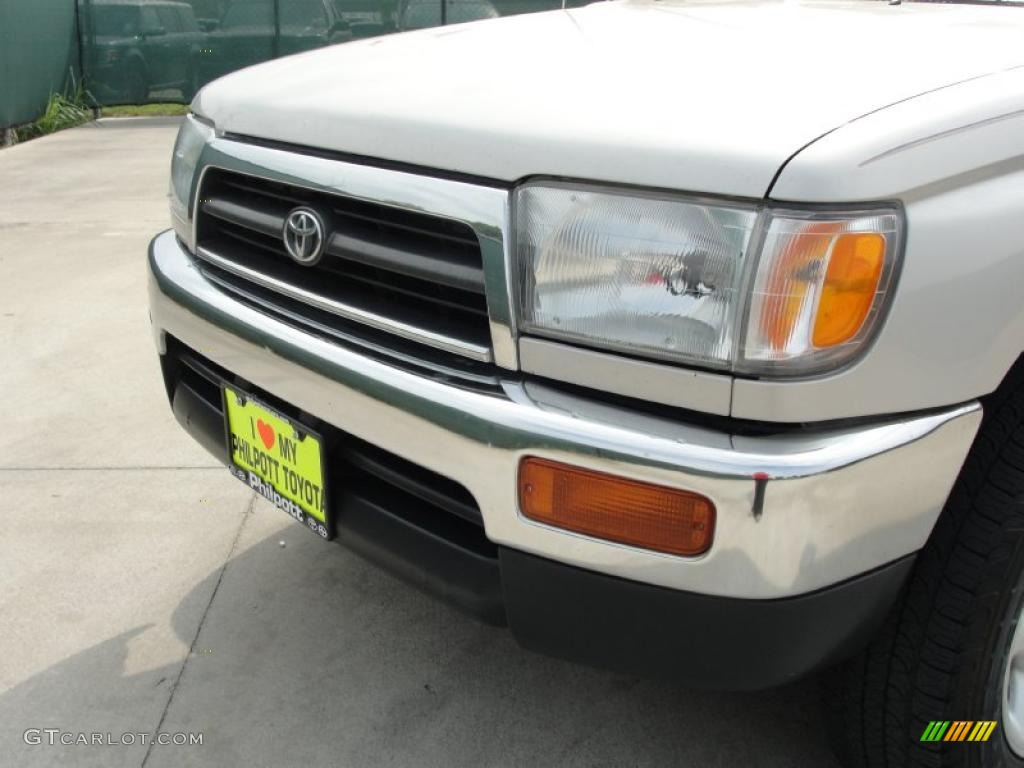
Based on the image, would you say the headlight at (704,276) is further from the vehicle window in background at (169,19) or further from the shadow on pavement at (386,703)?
the vehicle window in background at (169,19)

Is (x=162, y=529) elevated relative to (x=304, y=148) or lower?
lower

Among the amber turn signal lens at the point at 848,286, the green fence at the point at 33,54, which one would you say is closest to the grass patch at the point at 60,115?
the green fence at the point at 33,54

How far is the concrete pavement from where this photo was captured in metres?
2.04

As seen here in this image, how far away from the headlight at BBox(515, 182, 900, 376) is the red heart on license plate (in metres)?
0.70

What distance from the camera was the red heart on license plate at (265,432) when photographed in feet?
6.43

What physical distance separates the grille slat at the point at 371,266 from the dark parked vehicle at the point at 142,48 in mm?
10737

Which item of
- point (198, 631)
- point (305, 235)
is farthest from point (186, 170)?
point (198, 631)

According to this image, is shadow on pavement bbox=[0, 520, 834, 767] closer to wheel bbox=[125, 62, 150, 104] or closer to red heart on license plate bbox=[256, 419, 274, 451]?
red heart on license plate bbox=[256, 419, 274, 451]

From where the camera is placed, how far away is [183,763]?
6.57 feet

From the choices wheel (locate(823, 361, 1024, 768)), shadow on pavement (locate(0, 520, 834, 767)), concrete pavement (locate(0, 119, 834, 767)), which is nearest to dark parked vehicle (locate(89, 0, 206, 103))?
concrete pavement (locate(0, 119, 834, 767))

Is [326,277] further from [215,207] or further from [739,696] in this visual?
[739,696]

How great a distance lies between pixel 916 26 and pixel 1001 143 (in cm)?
63

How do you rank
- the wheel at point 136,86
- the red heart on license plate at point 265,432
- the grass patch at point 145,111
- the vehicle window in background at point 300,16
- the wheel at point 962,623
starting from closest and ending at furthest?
the wheel at point 962,623 < the red heart on license plate at point 265,432 < the wheel at point 136,86 < the grass patch at point 145,111 < the vehicle window in background at point 300,16

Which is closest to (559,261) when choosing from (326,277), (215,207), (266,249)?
(326,277)
